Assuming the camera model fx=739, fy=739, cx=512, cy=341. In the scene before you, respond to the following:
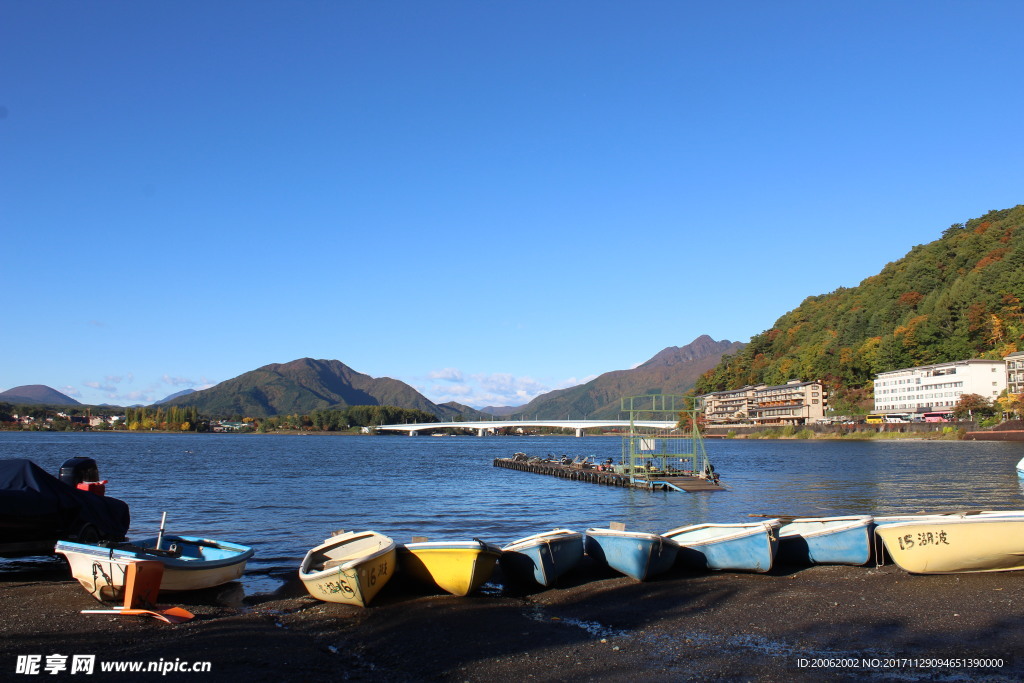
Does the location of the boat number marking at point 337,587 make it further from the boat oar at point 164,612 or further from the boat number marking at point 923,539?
the boat number marking at point 923,539

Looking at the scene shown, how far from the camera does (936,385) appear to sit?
142 meters

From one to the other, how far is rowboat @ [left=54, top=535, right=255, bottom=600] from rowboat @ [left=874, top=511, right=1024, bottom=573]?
1485 cm

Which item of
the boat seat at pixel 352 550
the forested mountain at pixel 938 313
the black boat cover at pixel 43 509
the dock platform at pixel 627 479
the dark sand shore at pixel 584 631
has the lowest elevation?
the dock platform at pixel 627 479

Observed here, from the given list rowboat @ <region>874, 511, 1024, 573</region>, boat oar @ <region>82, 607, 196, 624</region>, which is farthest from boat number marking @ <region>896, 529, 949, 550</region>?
boat oar @ <region>82, 607, 196, 624</region>

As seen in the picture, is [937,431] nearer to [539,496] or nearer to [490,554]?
[539,496]

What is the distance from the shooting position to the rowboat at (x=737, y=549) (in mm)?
16688

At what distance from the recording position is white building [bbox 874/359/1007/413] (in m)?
131

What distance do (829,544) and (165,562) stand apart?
48.4 feet

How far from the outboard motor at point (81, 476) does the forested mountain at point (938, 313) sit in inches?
6026

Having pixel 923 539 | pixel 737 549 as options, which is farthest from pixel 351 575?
pixel 923 539

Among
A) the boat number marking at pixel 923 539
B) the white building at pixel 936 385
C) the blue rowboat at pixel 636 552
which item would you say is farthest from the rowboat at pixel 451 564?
the white building at pixel 936 385

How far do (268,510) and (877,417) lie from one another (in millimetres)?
152296

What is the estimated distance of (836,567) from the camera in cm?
1728

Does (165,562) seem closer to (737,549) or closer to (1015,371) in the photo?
(737,549)
